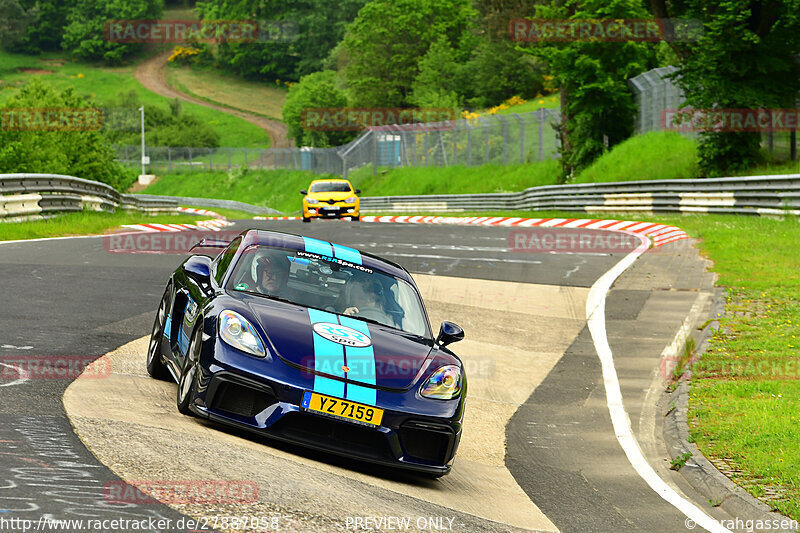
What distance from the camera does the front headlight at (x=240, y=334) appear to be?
628cm

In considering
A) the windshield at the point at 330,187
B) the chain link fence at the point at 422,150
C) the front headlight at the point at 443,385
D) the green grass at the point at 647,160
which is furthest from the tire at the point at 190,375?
the chain link fence at the point at 422,150

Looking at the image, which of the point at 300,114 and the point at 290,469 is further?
the point at 300,114

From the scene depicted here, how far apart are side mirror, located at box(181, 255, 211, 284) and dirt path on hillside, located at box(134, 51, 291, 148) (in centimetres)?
11252

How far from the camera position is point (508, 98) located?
89.1 metres

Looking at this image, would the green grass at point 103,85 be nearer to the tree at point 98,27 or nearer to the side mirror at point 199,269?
the tree at point 98,27

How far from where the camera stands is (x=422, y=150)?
60.7 m

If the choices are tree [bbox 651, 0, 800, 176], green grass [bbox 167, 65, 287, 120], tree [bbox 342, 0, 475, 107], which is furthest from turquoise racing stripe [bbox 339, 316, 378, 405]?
green grass [bbox 167, 65, 287, 120]

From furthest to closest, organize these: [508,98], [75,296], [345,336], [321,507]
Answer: [508,98], [75,296], [345,336], [321,507]

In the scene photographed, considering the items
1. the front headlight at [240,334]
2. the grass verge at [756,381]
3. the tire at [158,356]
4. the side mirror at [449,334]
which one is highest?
the front headlight at [240,334]

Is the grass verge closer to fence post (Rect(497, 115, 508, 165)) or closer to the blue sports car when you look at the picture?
the blue sports car

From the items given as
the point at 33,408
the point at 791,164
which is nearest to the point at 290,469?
the point at 33,408

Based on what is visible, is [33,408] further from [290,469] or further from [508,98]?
[508,98]

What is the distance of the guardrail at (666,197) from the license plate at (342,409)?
1843 centimetres

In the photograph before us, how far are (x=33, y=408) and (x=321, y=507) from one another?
2402 millimetres
